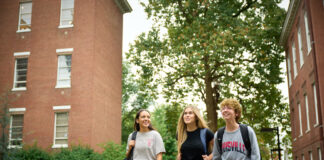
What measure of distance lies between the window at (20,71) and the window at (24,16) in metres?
1.92

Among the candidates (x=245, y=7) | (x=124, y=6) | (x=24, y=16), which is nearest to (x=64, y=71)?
(x=24, y=16)

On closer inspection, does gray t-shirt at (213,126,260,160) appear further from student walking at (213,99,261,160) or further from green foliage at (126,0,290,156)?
green foliage at (126,0,290,156)

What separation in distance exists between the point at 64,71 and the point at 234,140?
1967 centimetres

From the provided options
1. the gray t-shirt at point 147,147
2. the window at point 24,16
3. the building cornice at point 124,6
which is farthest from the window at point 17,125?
the gray t-shirt at point 147,147

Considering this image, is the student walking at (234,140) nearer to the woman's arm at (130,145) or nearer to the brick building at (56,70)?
the woman's arm at (130,145)

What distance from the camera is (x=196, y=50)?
63.6 feet

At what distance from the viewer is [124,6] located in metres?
29.0

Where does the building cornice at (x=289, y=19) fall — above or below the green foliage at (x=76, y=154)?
above

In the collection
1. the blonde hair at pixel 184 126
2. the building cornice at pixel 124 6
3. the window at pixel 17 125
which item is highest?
the building cornice at pixel 124 6

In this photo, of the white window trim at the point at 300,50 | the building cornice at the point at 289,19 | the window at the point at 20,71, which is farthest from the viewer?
the window at the point at 20,71

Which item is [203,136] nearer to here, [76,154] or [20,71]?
[76,154]

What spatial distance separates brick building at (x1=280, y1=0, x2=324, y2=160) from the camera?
1678 cm

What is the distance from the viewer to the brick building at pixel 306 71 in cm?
1678

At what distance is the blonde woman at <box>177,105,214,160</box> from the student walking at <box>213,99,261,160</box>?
65cm
